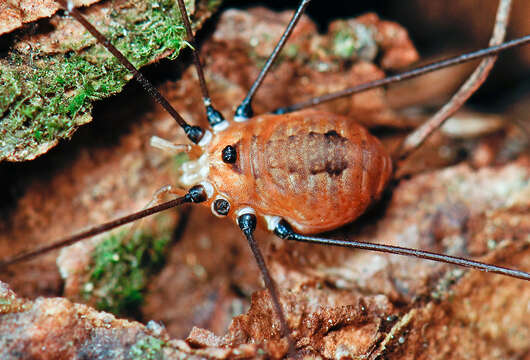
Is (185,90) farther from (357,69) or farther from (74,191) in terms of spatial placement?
(357,69)

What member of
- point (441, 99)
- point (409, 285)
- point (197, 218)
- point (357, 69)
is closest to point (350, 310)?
point (409, 285)

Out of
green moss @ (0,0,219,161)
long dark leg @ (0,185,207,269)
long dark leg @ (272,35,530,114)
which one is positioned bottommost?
long dark leg @ (272,35,530,114)

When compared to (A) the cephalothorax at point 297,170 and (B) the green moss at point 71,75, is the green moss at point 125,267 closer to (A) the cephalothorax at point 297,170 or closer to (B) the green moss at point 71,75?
(A) the cephalothorax at point 297,170

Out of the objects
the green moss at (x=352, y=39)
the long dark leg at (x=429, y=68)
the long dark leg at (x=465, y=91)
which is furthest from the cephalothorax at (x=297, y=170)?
the green moss at (x=352, y=39)

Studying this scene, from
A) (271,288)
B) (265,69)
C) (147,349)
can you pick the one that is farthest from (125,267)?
(265,69)

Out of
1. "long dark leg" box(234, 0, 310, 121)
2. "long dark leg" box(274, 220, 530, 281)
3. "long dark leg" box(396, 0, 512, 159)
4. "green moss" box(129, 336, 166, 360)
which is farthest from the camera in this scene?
"long dark leg" box(396, 0, 512, 159)

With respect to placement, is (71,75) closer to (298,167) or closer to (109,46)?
(109,46)

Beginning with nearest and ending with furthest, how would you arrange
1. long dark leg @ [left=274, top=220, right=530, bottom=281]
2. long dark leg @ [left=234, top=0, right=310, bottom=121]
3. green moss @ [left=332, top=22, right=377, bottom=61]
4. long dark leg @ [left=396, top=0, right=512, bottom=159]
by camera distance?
1. long dark leg @ [left=274, top=220, right=530, bottom=281]
2. long dark leg @ [left=234, top=0, right=310, bottom=121]
3. long dark leg @ [left=396, top=0, right=512, bottom=159]
4. green moss @ [left=332, top=22, right=377, bottom=61]

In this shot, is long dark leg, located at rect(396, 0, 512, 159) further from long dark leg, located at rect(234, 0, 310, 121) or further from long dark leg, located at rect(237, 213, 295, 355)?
long dark leg, located at rect(237, 213, 295, 355)

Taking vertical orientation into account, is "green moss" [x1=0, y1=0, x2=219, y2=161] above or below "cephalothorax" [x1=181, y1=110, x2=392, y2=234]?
above

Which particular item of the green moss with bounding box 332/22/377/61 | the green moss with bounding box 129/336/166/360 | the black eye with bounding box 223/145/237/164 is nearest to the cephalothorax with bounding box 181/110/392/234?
the black eye with bounding box 223/145/237/164
